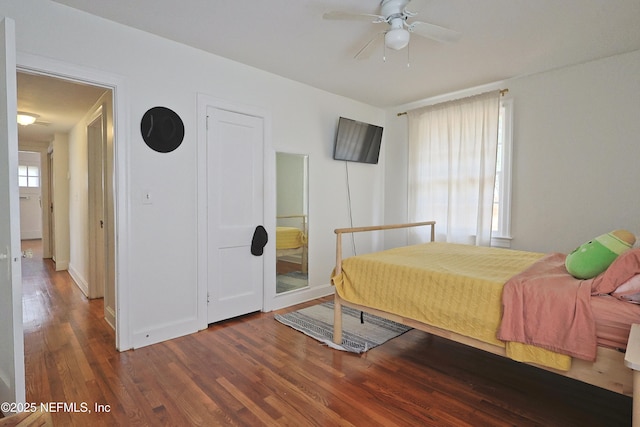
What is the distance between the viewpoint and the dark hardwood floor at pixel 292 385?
1.70 metres

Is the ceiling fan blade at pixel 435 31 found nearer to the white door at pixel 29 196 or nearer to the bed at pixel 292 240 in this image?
the bed at pixel 292 240

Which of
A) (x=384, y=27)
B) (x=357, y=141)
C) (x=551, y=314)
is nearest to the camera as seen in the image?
(x=551, y=314)

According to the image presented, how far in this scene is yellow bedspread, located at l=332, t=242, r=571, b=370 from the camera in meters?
1.72

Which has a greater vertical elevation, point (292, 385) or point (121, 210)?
point (121, 210)

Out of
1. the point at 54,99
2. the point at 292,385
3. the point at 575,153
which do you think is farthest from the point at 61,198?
the point at 575,153

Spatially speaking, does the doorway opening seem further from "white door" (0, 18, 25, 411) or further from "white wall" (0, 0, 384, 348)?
"white door" (0, 18, 25, 411)

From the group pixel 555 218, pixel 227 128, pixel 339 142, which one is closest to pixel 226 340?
pixel 227 128

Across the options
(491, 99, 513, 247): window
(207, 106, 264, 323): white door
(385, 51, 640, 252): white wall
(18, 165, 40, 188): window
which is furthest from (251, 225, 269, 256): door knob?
(18, 165, 40, 188): window

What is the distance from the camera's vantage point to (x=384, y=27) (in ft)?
7.84

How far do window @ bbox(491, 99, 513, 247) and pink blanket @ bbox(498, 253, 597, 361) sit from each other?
1876 millimetres

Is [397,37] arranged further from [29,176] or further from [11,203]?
[29,176]

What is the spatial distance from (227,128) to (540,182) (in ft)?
10.4

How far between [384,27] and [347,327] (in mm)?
2471

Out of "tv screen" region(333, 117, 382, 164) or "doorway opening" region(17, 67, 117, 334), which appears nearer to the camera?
"doorway opening" region(17, 67, 117, 334)
